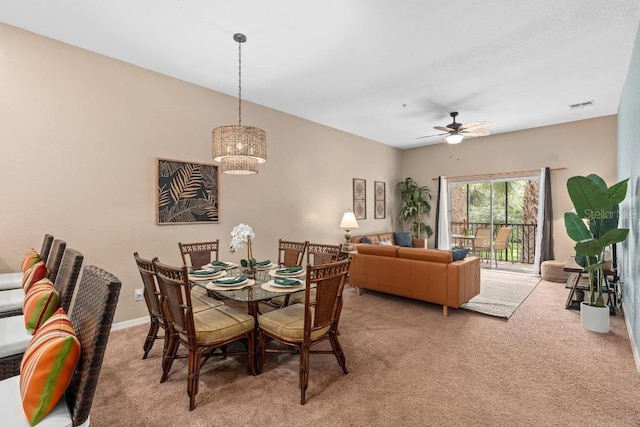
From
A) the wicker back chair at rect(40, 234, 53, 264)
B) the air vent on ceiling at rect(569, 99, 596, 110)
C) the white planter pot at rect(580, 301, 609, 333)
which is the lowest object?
the white planter pot at rect(580, 301, 609, 333)

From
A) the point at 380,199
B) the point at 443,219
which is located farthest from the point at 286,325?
the point at 443,219

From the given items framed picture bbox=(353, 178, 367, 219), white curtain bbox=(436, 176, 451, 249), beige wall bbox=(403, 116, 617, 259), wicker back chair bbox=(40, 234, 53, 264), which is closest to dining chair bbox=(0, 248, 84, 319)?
wicker back chair bbox=(40, 234, 53, 264)

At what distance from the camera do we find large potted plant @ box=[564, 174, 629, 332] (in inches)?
122

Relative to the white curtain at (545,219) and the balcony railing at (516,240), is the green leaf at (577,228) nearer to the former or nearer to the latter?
the white curtain at (545,219)

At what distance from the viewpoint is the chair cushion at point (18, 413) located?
109 centimetres

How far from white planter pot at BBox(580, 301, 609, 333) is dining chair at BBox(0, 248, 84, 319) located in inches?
189

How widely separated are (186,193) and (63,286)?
2149mm

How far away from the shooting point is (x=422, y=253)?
13.2 feet

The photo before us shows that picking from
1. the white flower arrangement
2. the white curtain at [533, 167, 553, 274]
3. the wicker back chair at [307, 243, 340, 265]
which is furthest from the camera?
the white curtain at [533, 167, 553, 274]

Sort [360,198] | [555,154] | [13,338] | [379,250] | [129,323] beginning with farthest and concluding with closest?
[360,198] → [555,154] → [379,250] → [129,323] → [13,338]

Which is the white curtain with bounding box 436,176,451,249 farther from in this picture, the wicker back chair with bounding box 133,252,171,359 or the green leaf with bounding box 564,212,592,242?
the wicker back chair with bounding box 133,252,171,359

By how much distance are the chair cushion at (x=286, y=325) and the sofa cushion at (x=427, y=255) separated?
81.9 inches

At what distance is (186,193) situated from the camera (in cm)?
394

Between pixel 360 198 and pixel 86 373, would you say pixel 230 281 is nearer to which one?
pixel 86 373
